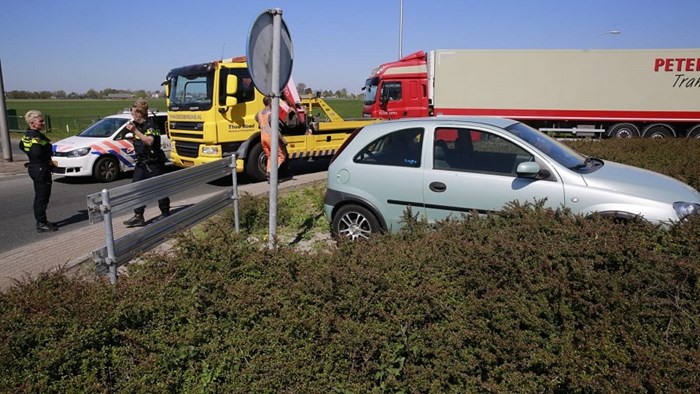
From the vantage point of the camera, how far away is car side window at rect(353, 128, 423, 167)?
5.54m

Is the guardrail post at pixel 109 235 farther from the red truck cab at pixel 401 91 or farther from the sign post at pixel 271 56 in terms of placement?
the red truck cab at pixel 401 91

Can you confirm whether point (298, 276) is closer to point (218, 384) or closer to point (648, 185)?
point (218, 384)

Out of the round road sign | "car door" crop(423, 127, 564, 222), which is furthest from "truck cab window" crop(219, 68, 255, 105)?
"car door" crop(423, 127, 564, 222)

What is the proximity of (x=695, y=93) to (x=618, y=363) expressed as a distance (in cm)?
2091

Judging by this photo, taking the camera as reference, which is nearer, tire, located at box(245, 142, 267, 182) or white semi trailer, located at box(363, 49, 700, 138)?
tire, located at box(245, 142, 267, 182)

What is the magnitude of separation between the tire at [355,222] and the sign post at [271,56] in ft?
4.05

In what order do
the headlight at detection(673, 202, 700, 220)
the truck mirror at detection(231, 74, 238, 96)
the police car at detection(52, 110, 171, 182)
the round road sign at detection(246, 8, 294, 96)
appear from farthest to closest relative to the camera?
the police car at detection(52, 110, 171, 182) < the truck mirror at detection(231, 74, 238, 96) < the round road sign at detection(246, 8, 294, 96) < the headlight at detection(673, 202, 700, 220)

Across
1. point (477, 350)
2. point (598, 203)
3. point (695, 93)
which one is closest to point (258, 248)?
point (477, 350)

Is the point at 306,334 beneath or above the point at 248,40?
beneath

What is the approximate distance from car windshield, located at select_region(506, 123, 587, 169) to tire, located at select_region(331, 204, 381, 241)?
181 cm

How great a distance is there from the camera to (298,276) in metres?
3.07

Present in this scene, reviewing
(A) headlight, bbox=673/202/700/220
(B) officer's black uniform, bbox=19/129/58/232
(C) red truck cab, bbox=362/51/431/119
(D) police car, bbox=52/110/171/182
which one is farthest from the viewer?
(C) red truck cab, bbox=362/51/431/119

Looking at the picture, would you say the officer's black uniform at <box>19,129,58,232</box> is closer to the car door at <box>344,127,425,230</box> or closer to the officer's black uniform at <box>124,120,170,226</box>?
the officer's black uniform at <box>124,120,170,226</box>

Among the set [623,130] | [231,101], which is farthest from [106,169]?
[623,130]
